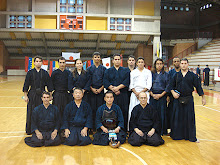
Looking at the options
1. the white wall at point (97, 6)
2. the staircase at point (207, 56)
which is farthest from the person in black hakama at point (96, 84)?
the white wall at point (97, 6)

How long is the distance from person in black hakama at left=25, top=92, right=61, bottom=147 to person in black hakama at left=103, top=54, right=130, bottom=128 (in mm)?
1254

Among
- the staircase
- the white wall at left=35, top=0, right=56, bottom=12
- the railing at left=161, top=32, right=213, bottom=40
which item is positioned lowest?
the staircase

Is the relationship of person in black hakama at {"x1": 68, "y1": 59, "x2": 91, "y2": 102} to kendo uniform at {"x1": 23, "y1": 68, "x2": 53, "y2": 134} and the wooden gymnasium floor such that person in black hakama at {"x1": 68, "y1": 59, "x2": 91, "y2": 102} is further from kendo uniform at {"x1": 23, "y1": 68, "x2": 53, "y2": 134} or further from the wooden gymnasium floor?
the wooden gymnasium floor

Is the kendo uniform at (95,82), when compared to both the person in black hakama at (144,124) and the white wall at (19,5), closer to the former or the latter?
the person in black hakama at (144,124)

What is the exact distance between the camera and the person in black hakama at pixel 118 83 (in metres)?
4.38

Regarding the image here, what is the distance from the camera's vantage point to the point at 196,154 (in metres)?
3.37

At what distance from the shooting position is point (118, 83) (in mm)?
4418

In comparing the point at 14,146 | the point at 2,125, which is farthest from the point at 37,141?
the point at 2,125

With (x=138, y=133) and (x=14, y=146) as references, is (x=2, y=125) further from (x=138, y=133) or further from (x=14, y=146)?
(x=138, y=133)

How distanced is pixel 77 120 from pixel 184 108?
7.19 feet

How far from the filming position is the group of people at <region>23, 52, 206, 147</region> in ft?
12.4

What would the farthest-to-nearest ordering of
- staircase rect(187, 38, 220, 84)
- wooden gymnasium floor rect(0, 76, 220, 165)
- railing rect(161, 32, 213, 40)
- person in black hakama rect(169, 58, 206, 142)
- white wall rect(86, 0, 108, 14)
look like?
railing rect(161, 32, 213, 40) → white wall rect(86, 0, 108, 14) → staircase rect(187, 38, 220, 84) → person in black hakama rect(169, 58, 206, 142) → wooden gymnasium floor rect(0, 76, 220, 165)

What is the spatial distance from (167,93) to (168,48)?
20.4 metres

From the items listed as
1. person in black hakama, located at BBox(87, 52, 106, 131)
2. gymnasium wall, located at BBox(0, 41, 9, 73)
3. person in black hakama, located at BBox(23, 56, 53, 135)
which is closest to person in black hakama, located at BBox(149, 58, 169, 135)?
person in black hakama, located at BBox(87, 52, 106, 131)
